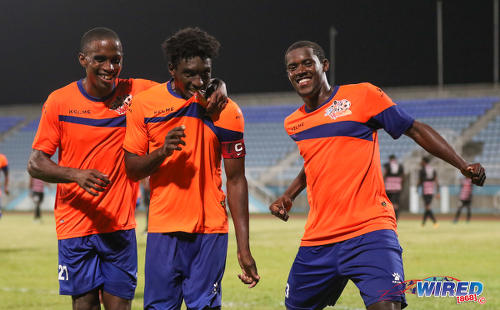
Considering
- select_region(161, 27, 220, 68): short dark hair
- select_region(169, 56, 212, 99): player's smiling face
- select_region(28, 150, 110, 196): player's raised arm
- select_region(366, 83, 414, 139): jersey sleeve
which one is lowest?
select_region(28, 150, 110, 196): player's raised arm

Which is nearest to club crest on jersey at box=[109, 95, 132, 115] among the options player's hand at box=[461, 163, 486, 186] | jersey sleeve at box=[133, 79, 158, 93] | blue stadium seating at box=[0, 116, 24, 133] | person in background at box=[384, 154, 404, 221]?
jersey sleeve at box=[133, 79, 158, 93]

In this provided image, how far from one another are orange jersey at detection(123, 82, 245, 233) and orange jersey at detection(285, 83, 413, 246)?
75cm

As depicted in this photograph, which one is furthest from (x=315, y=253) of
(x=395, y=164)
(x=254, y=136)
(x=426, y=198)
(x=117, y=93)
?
(x=254, y=136)

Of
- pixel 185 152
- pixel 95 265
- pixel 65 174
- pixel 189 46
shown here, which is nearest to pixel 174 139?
pixel 185 152

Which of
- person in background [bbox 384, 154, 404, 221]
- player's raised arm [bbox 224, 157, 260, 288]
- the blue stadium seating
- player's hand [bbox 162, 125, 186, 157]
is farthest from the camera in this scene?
the blue stadium seating

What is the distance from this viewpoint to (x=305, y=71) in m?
5.20

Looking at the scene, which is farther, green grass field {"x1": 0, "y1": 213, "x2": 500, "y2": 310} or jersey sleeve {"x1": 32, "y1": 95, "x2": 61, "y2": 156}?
green grass field {"x1": 0, "y1": 213, "x2": 500, "y2": 310}

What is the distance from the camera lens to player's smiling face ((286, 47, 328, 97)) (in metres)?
5.19

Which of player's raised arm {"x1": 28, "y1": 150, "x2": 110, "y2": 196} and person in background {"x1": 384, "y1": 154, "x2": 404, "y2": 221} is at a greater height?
player's raised arm {"x1": 28, "y1": 150, "x2": 110, "y2": 196}

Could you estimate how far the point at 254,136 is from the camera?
37094 millimetres

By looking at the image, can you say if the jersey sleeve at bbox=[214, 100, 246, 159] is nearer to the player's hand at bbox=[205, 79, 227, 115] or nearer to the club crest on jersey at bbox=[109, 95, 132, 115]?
the player's hand at bbox=[205, 79, 227, 115]

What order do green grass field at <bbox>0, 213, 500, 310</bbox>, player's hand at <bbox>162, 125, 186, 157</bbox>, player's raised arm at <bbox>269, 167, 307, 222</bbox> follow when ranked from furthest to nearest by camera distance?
green grass field at <bbox>0, 213, 500, 310</bbox>
player's raised arm at <bbox>269, 167, 307, 222</bbox>
player's hand at <bbox>162, 125, 186, 157</bbox>

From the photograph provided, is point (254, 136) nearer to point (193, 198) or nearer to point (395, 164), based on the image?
point (395, 164)

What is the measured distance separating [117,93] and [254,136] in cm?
3169
